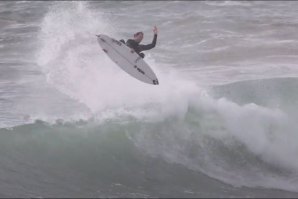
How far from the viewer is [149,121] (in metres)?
13.2

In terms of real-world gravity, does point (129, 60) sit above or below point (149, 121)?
above

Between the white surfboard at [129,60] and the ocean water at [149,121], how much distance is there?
2.09 feet

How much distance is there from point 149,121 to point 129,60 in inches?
56.9

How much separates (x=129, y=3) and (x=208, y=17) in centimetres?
612

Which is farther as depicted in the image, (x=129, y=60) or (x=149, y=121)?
(x=129, y=60)

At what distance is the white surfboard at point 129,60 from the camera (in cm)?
1327

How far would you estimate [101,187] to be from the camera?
35.6ft

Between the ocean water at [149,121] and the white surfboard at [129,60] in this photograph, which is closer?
the ocean water at [149,121]

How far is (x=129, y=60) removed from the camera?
13.4m

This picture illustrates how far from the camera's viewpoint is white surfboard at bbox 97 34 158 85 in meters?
13.3

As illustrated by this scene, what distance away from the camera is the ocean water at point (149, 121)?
37.1 feet

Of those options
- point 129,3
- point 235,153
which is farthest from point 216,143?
point 129,3

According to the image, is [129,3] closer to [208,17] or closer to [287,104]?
[208,17]

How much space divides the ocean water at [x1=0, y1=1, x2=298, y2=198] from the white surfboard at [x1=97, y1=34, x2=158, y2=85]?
637 mm
